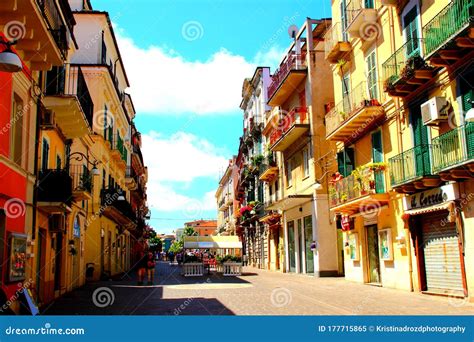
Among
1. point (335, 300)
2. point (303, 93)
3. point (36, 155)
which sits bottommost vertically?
point (335, 300)

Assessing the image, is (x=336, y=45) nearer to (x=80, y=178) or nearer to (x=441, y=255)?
(x=441, y=255)

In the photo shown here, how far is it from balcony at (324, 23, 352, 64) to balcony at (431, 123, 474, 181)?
A: 29.2 ft

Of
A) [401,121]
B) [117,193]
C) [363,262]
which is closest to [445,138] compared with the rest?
[401,121]

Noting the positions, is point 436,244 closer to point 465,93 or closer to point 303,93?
point 465,93

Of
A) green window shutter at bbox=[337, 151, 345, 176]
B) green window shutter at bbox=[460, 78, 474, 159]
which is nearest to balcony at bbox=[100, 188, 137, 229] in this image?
green window shutter at bbox=[337, 151, 345, 176]

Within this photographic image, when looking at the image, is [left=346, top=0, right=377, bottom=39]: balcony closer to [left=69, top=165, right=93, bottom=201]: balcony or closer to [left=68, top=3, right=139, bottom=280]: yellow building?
[left=69, top=165, right=93, bottom=201]: balcony

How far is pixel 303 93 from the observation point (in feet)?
102

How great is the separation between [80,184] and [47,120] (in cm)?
512

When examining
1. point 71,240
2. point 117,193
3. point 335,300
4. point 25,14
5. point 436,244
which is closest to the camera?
point 25,14

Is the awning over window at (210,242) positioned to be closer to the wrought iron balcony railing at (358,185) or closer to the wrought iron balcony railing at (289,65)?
the wrought iron balcony railing at (289,65)

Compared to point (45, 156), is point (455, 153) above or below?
below

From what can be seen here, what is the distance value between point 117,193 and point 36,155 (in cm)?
1515

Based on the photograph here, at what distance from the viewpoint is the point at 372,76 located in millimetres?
20734

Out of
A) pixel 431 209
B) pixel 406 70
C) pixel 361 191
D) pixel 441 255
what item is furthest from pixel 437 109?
pixel 361 191
